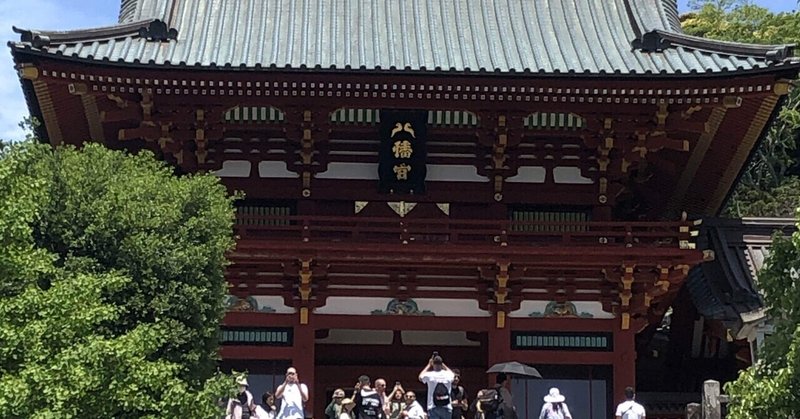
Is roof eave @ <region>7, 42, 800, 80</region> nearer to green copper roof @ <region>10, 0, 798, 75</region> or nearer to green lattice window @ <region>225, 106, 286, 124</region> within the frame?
green copper roof @ <region>10, 0, 798, 75</region>

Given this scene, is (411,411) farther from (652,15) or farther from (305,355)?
(652,15)

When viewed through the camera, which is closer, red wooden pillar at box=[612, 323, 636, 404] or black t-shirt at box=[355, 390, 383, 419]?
black t-shirt at box=[355, 390, 383, 419]

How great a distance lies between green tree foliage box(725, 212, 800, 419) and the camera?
11414 mm

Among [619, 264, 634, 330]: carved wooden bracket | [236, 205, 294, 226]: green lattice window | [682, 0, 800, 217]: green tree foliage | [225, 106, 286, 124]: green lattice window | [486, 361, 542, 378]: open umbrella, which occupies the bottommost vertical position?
[486, 361, 542, 378]: open umbrella

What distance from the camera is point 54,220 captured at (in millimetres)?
12852

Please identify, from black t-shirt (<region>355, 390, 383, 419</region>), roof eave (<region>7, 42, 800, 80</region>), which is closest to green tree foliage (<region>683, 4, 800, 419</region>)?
roof eave (<region>7, 42, 800, 80</region>)

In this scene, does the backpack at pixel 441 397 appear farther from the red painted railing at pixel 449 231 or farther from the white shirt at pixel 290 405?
the red painted railing at pixel 449 231

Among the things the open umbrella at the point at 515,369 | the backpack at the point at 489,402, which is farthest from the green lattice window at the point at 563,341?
the backpack at the point at 489,402

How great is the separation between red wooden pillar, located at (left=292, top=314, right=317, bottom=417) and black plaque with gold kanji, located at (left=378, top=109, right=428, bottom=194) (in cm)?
257

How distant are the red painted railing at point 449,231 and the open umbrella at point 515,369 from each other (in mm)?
1862

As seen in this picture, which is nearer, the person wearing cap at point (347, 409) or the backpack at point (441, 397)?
the person wearing cap at point (347, 409)

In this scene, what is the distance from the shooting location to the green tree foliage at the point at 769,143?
34.9m

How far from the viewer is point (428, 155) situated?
18656mm

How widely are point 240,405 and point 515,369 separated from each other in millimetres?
4273
